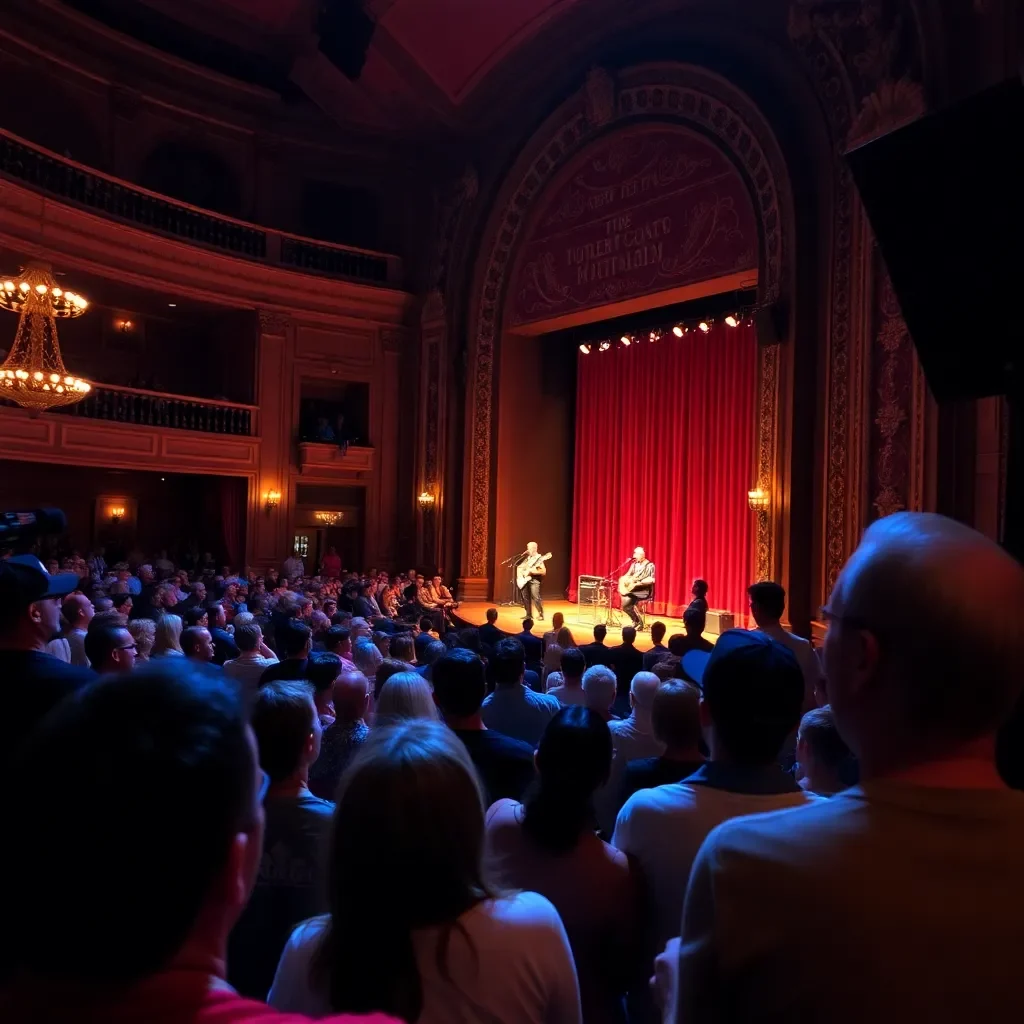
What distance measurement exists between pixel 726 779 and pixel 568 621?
1190 cm

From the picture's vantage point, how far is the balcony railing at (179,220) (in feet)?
40.4

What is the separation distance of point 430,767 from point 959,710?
0.76 meters

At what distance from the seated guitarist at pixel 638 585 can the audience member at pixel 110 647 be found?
32.2 feet

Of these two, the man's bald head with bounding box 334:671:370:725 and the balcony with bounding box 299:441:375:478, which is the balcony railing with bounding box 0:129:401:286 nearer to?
the balcony with bounding box 299:441:375:478

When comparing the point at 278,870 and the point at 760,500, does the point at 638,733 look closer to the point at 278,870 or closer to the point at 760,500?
the point at 278,870

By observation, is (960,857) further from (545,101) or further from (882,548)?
(545,101)

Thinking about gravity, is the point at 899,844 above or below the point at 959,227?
below

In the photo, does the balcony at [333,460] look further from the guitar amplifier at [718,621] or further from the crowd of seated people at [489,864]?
the crowd of seated people at [489,864]

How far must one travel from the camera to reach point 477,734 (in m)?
2.86

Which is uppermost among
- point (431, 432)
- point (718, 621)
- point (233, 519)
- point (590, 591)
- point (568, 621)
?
point (431, 432)

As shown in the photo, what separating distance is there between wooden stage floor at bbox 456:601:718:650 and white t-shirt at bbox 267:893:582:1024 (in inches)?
393

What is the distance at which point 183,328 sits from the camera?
16.9 meters

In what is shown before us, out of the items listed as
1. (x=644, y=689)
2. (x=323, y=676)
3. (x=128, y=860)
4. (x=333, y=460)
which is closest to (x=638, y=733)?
(x=644, y=689)

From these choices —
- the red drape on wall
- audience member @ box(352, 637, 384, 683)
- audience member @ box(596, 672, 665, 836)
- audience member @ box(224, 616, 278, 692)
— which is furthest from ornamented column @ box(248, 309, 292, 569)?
audience member @ box(596, 672, 665, 836)
